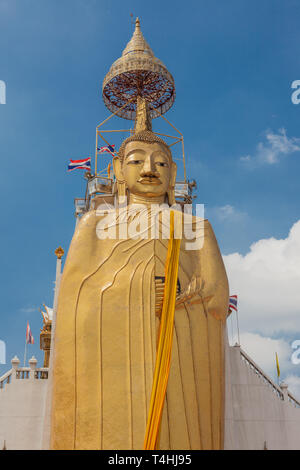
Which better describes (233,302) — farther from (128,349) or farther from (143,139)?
(128,349)

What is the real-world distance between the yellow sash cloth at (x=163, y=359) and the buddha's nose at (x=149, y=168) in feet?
7.55

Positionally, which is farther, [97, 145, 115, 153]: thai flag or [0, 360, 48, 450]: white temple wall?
[97, 145, 115, 153]: thai flag

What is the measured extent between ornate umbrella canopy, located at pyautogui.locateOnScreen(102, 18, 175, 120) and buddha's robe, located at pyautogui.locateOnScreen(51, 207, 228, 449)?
776 cm

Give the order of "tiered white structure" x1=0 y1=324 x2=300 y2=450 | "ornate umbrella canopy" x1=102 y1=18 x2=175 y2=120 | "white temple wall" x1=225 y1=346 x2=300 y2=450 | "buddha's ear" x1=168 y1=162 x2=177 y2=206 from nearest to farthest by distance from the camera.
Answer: "buddha's ear" x1=168 y1=162 x2=177 y2=206 → "tiered white structure" x1=0 y1=324 x2=300 y2=450 → "white temple wall" x1=225 y1=346 x2=300 y2=450 → "ornate umbrella canopy" x1=102 y1=18 x2=175 y2=120

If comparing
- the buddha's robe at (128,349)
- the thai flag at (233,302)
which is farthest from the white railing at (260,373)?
the buddha's robe at (128,349)

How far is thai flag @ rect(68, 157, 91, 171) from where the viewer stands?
14.8 meters

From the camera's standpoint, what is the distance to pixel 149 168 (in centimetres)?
887

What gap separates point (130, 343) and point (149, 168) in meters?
3.15

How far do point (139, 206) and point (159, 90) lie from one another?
→ 733cm

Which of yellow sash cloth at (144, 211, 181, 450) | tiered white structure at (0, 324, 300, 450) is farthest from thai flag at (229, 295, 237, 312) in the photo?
yellow sash cloth at (144, 211, 181, 450)

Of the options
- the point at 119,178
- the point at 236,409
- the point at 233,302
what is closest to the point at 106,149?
the point at 233,302

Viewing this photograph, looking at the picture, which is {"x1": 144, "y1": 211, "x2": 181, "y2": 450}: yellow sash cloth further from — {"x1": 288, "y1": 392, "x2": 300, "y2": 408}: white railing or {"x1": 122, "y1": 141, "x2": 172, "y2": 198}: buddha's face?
{"x1": 288, "y1": 392, "x2": 300, "y2": 408}: white railing

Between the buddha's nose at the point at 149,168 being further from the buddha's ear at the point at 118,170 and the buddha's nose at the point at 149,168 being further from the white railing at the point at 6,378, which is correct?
the white railing at the point at 6,378

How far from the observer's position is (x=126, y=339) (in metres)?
7.47
